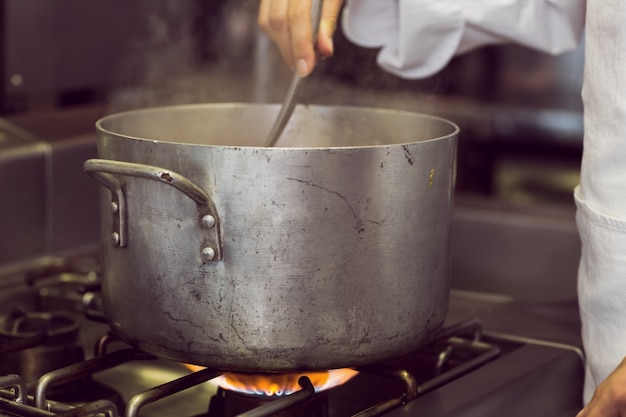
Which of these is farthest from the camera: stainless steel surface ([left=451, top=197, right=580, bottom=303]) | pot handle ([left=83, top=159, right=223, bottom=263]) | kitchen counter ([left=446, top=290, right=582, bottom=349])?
stainless steel surface ([left=451, top=197, right=580, bottom=303])

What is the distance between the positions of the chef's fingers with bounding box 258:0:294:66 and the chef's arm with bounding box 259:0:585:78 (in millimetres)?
75

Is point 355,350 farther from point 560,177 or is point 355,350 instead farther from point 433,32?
point 560,177

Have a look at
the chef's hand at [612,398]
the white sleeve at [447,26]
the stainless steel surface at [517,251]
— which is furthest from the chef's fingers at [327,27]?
the stainless steel surface at [517,251]

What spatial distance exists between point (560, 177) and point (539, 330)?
1.95 m

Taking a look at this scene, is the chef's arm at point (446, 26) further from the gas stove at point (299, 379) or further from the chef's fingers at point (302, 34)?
the gas stove at point (299, 379)

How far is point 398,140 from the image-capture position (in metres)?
0.93

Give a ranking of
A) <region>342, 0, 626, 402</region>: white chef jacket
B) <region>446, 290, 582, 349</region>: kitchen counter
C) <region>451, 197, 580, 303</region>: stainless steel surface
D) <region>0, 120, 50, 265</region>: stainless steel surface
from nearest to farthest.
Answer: <region>342, 0, 626, 402</region>: white chef jacket
<region>446, 290, 582, 349</region>: kitchen counter
<region>0, 120, 50, 265</region>: stainless steel surface
<region>451, 197, 580, 303</region>: stainless steel surface

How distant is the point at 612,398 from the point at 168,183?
353 millimetres

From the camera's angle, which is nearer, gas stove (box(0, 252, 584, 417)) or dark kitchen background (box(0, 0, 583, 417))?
gas stove (box(0, 252, 584, 417))

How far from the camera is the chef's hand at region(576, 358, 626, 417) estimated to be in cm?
71

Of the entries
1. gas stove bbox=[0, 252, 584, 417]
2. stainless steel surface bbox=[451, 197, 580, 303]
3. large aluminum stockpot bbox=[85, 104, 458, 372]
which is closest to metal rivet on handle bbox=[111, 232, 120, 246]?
large aluminum stockpot bbox=[85, 104, 458, 372]

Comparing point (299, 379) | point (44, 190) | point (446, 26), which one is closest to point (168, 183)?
point (299, 379)

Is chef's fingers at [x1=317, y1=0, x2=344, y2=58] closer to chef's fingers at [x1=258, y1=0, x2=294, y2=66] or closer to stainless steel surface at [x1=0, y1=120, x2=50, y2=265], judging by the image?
chef's fingers at [x1=258, y1=0, x2=294, y2=66]

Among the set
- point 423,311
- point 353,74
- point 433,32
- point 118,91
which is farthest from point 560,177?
point 423,311
